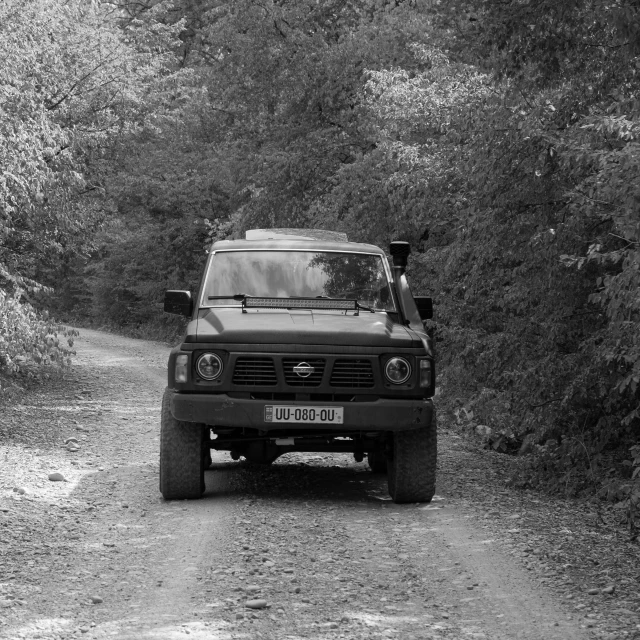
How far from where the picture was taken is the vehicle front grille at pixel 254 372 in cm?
823

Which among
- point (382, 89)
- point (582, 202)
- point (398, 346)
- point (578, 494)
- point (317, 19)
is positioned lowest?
point (578, 494)

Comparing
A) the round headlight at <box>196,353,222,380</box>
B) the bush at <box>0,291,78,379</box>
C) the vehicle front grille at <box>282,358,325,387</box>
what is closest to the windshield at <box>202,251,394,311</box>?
the round headlight at <box>196,353,222,380</box>

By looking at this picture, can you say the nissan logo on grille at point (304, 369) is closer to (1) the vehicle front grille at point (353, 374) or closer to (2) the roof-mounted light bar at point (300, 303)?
(1) the vehicle front grille at point (353, 374)

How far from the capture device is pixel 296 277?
30.6 ft

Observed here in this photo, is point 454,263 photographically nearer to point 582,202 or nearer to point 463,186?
point 463,186

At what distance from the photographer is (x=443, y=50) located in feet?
59.5

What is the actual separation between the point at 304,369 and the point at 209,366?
27.7 inches

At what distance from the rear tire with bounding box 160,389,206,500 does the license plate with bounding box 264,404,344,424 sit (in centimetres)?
66

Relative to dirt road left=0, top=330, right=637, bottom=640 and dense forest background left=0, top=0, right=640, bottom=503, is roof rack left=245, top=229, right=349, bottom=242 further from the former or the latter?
dirt road left=0, top=330, right=637, bottom=640

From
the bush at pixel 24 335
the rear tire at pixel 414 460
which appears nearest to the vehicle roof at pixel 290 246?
the rear tire at pixel 414 460

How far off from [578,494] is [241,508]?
341cm

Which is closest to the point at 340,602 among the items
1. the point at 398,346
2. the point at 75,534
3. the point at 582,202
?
the point at 75,534

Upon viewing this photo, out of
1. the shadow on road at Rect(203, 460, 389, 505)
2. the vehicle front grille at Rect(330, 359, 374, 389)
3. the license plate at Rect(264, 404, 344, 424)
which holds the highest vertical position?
the vehicle front grille at Rect(330, 359, 374, 389)

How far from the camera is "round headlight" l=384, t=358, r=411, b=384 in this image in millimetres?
8297
